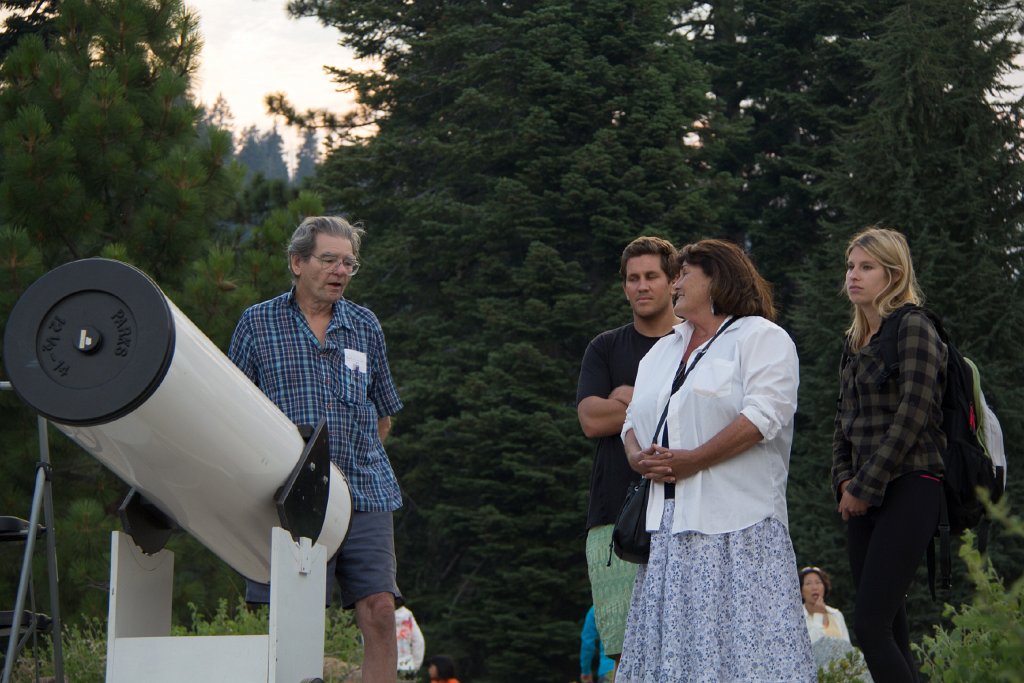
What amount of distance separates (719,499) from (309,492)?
1.30 metres

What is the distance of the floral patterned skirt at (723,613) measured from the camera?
12.8 feet

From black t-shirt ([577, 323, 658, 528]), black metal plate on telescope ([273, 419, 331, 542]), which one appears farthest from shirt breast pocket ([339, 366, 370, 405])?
black t-shirt ([577, 323, 658, 528])

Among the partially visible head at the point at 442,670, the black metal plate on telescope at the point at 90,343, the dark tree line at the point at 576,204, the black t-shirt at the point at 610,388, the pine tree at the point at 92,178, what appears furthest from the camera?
the dark tree line at the point at 576,204

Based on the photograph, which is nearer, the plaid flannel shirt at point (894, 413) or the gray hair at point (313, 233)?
the plaid flannel shirt at point (894, 413)

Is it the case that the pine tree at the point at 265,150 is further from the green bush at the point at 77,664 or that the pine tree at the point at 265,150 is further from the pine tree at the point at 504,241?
the green bush at the point at 77,664

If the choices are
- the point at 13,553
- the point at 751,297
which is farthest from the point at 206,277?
the point at 751,297

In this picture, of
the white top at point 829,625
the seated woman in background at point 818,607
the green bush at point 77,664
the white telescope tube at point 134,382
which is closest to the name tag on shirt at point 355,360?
the white telescope tube at point 134,382

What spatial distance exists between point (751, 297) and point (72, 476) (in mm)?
7350

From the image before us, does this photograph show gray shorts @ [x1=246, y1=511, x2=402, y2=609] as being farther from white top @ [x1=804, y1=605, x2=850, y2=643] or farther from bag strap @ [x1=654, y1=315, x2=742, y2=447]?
white top @ [x1=804, y1=605, x2=850, y2=643]

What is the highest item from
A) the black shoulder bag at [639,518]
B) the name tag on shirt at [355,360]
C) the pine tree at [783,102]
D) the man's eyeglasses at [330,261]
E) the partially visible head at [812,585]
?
the pine tree at [783,102]

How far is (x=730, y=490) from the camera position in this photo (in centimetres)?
410

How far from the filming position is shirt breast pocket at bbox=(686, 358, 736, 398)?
13.7 feet

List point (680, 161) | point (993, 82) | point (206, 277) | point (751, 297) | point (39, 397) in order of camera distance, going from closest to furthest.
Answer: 1. point (39, 397)
2. point (751, 297)
3. point (206, 277)
4. point (993, 82)
5. point (680, 161)

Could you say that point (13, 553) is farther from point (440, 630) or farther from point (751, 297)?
point (440, 630)
